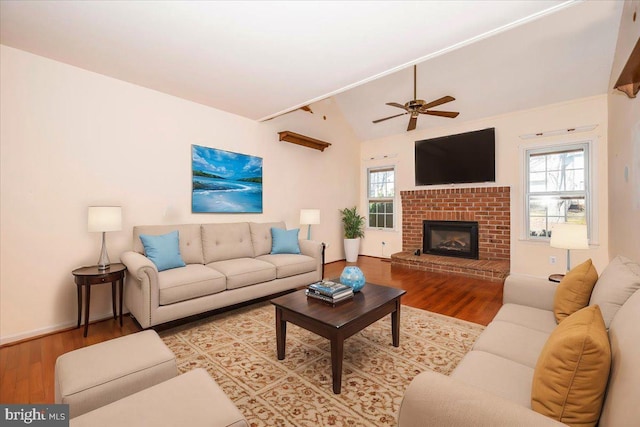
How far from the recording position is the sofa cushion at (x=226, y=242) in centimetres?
347

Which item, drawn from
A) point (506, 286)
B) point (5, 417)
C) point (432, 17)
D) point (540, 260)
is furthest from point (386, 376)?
point (540, 260)

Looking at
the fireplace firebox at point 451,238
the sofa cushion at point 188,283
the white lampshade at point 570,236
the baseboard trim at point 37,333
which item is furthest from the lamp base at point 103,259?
the fireplace firebox at point 451,238

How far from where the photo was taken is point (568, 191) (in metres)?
4.20

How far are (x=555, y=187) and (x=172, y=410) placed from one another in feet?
17.6

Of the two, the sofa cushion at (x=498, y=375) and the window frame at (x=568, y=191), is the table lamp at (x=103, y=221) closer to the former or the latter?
the sofa cushion at (x=498, y=375)

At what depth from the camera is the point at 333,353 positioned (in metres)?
1.80

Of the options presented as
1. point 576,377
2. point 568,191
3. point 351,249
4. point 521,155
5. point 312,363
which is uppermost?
point 521,155

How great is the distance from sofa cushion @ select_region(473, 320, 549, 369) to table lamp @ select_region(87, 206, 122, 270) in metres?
3.10

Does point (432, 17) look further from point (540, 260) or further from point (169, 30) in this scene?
point (540, 260)

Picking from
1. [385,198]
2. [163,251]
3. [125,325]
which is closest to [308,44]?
[163,251]

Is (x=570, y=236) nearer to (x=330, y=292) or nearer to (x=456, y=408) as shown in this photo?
(x=330, y=292)

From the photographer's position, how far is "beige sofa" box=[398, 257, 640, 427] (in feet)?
2.68

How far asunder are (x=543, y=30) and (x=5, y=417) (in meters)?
5.31

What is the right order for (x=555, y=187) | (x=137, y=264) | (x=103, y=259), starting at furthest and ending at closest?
(x=555, y=187)
(x=103, y=259)
(x=137, y=264)
